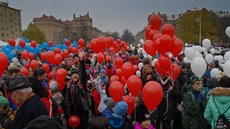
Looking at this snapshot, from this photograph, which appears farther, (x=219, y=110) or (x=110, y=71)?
(x=110, y=71)

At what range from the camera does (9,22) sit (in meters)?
79.7

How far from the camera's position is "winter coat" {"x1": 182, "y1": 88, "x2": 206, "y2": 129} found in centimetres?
446

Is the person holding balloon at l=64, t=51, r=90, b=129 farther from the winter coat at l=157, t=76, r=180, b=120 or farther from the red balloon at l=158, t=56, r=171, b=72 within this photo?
the red balloon at l=158, t=56, r=171, b=72

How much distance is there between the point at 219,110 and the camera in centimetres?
367

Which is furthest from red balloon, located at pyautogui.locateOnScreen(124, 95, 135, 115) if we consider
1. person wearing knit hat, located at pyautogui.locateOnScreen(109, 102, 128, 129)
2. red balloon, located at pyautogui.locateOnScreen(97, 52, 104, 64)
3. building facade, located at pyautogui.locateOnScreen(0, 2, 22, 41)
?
building facade, located at pyautogui.locateOnScreen(0, 2, 22, 41)

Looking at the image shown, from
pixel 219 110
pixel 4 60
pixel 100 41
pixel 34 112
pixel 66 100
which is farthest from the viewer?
pixel 100 41

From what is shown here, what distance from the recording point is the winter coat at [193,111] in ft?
14.6

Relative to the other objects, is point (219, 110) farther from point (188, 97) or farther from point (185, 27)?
point (185, 27)

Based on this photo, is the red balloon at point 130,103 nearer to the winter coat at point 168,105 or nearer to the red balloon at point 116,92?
the red balloon at point 116,92

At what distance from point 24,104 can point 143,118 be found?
2196 mm

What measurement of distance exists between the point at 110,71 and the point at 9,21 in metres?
80.2

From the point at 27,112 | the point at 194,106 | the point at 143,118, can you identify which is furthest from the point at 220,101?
the point at 27,112

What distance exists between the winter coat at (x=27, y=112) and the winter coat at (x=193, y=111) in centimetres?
288

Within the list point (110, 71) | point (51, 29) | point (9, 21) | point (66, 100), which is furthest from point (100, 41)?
point (51, 29)
